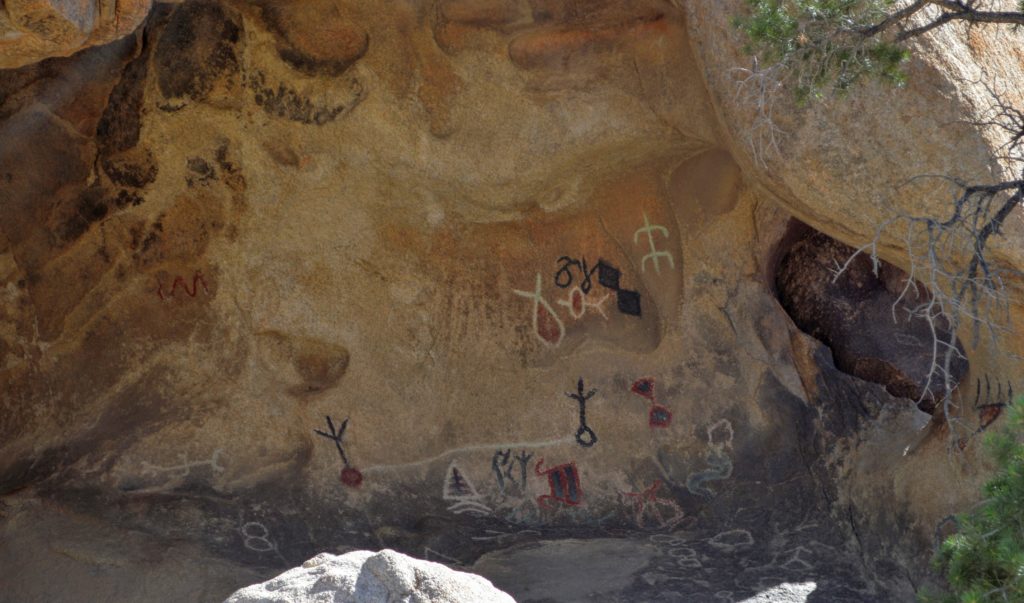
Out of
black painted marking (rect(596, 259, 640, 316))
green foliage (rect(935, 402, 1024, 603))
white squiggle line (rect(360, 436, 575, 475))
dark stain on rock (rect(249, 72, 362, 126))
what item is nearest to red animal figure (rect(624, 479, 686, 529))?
white squiggle line (rect(360, 436, 575, 475))

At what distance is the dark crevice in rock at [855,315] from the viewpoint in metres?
5.70

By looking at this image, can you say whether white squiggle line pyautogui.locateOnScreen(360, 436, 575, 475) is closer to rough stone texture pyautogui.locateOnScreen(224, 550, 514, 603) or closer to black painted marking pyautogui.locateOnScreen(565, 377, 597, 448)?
black painted marking pyautogui.locateOnScreen(565, 377, 597, 448)

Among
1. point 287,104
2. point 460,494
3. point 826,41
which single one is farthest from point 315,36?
point 826,41

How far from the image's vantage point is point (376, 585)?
2768 millimetres

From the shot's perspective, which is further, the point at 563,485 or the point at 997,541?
the point at 563,485

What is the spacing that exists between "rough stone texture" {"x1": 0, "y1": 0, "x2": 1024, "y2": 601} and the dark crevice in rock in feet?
1.22

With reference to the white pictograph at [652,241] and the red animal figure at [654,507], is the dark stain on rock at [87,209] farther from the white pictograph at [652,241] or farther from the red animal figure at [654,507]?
the red animal figure at [654,507]

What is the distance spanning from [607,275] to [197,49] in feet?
5.75

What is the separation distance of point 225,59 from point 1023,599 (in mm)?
3475

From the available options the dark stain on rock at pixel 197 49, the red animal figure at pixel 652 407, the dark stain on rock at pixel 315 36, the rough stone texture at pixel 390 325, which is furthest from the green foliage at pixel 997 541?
the dark stain on rock at pixel 197 49

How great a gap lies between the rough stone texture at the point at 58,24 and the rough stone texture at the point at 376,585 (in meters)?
1.60

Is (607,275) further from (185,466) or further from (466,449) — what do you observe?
(185,466)

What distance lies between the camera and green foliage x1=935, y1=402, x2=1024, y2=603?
2.71m

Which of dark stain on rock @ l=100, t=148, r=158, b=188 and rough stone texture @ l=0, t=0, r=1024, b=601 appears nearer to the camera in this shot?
rough stone texture @ l=0, t=0, r=1024, b=601
